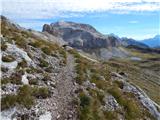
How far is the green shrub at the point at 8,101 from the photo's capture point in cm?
2406

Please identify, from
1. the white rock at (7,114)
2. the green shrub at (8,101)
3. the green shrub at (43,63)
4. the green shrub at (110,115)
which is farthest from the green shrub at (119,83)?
the white rock at (7,114)

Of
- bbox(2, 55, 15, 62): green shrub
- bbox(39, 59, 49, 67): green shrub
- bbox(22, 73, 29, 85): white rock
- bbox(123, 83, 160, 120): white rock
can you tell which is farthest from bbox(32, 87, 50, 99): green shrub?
bbox(123, 83, 160, 120): white rock

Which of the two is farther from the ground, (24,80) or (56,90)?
(24,80)

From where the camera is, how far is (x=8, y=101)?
24547 mm

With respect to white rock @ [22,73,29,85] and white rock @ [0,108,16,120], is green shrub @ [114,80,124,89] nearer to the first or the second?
white rock @ [22,73,29,85]

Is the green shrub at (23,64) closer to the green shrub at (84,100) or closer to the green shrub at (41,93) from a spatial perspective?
the green shrub at (41,93)

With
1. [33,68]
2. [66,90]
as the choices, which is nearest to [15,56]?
[33,68]

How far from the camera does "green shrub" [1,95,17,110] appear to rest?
24.1 m

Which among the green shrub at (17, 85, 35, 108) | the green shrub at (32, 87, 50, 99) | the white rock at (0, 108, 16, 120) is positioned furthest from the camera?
the green shrub at (32, 87, 50, 99)

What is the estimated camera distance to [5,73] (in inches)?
1128

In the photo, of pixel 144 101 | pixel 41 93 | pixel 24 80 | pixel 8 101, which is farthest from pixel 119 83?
pixel 8 101

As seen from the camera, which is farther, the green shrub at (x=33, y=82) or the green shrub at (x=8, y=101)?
the green shrub at (x=33, y=82)

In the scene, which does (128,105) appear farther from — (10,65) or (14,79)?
(10,65)

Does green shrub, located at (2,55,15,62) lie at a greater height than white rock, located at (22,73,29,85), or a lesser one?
greater
